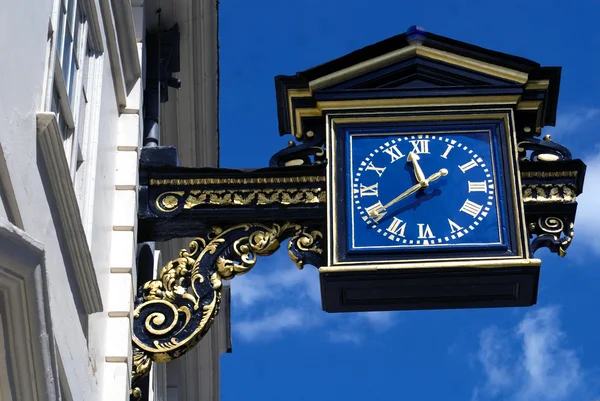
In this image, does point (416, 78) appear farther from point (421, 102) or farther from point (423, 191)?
point (423, 191)

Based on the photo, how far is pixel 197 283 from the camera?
422 inches

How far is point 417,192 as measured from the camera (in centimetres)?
1095

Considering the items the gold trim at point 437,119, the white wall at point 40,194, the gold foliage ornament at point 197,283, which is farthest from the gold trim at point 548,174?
the white wall at point 40,194

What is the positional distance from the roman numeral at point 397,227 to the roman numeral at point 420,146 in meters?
0.67

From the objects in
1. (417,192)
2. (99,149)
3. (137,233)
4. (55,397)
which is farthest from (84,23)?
(55,397)

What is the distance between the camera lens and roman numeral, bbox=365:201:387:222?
10.8 meters

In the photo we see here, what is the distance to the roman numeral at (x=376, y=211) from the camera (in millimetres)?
10820

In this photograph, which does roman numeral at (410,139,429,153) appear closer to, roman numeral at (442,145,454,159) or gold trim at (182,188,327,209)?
roman numeral at (442,145,454,159)

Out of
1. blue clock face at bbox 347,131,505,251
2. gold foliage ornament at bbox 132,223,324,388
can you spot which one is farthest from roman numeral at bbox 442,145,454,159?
gold foliage ornament at bbox 132,223,324,388

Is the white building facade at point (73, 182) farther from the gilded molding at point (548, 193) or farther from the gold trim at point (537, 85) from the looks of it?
the gold trim at point (537, 85)

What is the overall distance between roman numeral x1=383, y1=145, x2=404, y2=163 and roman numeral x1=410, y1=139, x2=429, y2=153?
0.37ft

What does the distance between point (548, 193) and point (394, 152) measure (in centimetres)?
117

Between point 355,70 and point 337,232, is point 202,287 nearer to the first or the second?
point 337,232

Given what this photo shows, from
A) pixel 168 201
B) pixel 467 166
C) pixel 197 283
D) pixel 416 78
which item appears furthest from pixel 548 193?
pixel 168 201
